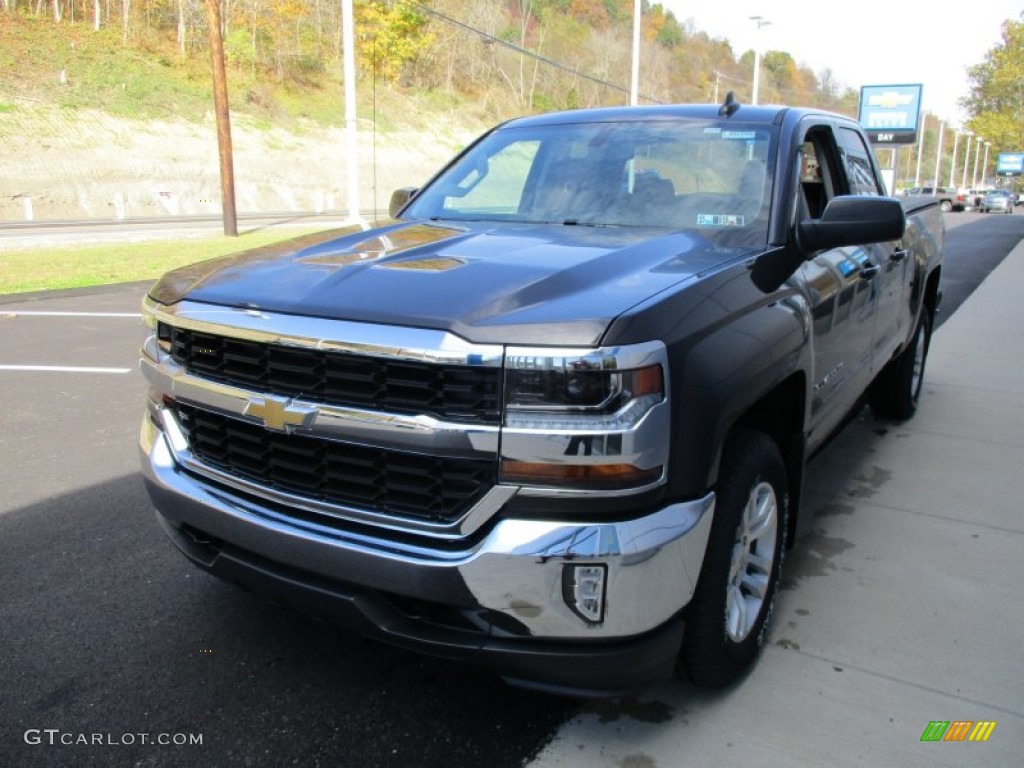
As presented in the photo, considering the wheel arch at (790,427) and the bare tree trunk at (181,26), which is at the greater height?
the bare tree trunk at (181,26)

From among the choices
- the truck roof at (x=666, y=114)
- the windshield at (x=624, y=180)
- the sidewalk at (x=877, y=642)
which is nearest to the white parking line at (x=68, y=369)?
the windshield at (x=624, y=180)

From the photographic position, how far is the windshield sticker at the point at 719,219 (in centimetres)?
315

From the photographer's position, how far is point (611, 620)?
6.85ft

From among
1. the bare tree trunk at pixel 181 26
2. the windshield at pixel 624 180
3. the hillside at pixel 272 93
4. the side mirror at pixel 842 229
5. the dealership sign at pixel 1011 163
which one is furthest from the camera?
the dealership sign at pixel 1011 163

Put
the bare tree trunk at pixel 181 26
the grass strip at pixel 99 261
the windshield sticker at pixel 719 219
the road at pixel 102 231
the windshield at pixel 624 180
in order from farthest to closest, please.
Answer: the bare tree trunk at pixel 181 26, the road at pixel 102 231, the grass strip at pixel 99 261, the windshield at pixel 624 180, the windshield sticker at pixel 719 219

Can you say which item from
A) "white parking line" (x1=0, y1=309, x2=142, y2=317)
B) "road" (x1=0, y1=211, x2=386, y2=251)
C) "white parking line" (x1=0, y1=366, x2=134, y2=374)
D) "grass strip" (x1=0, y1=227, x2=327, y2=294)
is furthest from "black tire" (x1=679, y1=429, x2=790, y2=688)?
"road" (x1=0, y1=211, x2=386, y2=251)

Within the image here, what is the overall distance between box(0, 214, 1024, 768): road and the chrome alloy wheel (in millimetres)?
288

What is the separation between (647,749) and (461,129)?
5548cm

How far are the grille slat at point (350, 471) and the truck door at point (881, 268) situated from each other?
2.76 meters

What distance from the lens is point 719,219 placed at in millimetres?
3186

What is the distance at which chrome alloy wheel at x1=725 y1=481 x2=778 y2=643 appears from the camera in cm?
260

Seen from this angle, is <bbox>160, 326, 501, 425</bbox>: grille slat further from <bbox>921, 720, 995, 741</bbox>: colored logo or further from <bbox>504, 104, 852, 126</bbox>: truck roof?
<bbox>504, 104, 852, 126</bbox>: truck roof

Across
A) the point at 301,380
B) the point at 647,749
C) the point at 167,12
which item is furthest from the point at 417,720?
the point at 167,12

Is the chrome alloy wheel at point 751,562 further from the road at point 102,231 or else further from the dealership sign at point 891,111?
the dealership sign at point 891,111
